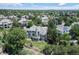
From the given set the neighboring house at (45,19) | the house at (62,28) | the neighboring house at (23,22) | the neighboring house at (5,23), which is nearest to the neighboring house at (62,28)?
the house at (62,28)

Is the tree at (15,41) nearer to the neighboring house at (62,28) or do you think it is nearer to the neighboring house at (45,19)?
the neighboring house at (45,19)

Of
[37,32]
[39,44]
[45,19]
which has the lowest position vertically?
[39,44]

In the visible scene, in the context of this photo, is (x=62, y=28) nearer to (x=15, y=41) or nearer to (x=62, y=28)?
(x=62, y=28)

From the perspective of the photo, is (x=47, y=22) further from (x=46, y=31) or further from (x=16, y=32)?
(x=16, y=32)

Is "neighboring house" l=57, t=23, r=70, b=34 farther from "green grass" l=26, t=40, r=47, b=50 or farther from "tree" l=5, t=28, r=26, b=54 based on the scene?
"tree" l=5, t=28, r=26, b=54

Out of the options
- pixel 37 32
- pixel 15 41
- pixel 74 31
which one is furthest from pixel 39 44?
pixel 74 31

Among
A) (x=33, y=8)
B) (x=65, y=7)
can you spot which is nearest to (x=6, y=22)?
(x=33, y=8)
